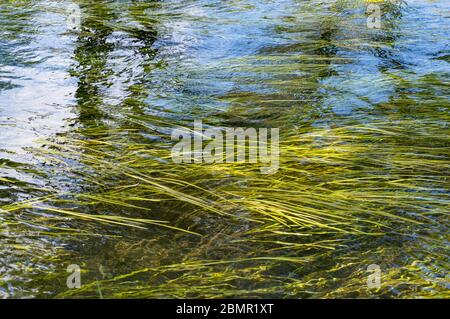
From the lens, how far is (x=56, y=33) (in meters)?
6.14

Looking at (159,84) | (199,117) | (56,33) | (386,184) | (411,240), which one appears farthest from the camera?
(56,33)

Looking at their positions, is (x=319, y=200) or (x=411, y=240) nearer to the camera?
(x=411, y=240)

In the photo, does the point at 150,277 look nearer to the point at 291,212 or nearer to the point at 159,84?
the point at 291,212

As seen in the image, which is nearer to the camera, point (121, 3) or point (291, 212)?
point (291, 212)

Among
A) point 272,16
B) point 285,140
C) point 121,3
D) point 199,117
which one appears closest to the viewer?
point 285,140

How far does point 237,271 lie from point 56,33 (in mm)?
4053

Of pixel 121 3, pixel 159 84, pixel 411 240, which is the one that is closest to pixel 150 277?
pixel 411 240

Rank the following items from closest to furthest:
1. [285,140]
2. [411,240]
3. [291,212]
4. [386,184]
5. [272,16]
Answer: [411,240] → [291,212] → [386,184] → [285,140] → [272,16]

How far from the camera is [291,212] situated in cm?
312

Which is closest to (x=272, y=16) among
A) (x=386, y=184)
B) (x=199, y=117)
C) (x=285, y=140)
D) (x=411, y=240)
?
(x=199, y=117)
